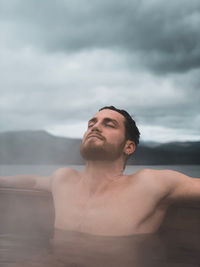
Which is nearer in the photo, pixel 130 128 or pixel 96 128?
pixel 96 128

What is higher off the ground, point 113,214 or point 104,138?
point 104,138

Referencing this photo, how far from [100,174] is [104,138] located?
0.80 feet

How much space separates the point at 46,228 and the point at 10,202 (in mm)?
937

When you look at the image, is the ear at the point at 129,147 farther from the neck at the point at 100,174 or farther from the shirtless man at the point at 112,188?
the neck at the point at 100,174

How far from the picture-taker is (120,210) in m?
1.76

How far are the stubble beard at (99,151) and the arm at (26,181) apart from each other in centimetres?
59

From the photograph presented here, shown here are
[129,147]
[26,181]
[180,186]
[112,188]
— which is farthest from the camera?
[26,181]

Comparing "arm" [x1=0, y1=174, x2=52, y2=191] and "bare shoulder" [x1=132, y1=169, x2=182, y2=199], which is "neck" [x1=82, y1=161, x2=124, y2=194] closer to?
"bare shoulder" [x1=132, y1=169, x2=182, y2=199]

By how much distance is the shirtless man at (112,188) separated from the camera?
1.74m

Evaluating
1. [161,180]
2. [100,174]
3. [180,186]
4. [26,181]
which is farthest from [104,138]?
[26,181]

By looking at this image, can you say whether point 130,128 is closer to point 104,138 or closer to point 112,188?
point 104,138

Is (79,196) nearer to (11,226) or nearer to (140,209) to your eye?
(140,209)

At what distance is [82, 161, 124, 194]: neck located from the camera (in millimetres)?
1977

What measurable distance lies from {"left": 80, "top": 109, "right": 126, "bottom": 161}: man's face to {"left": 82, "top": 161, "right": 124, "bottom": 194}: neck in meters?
0.05
